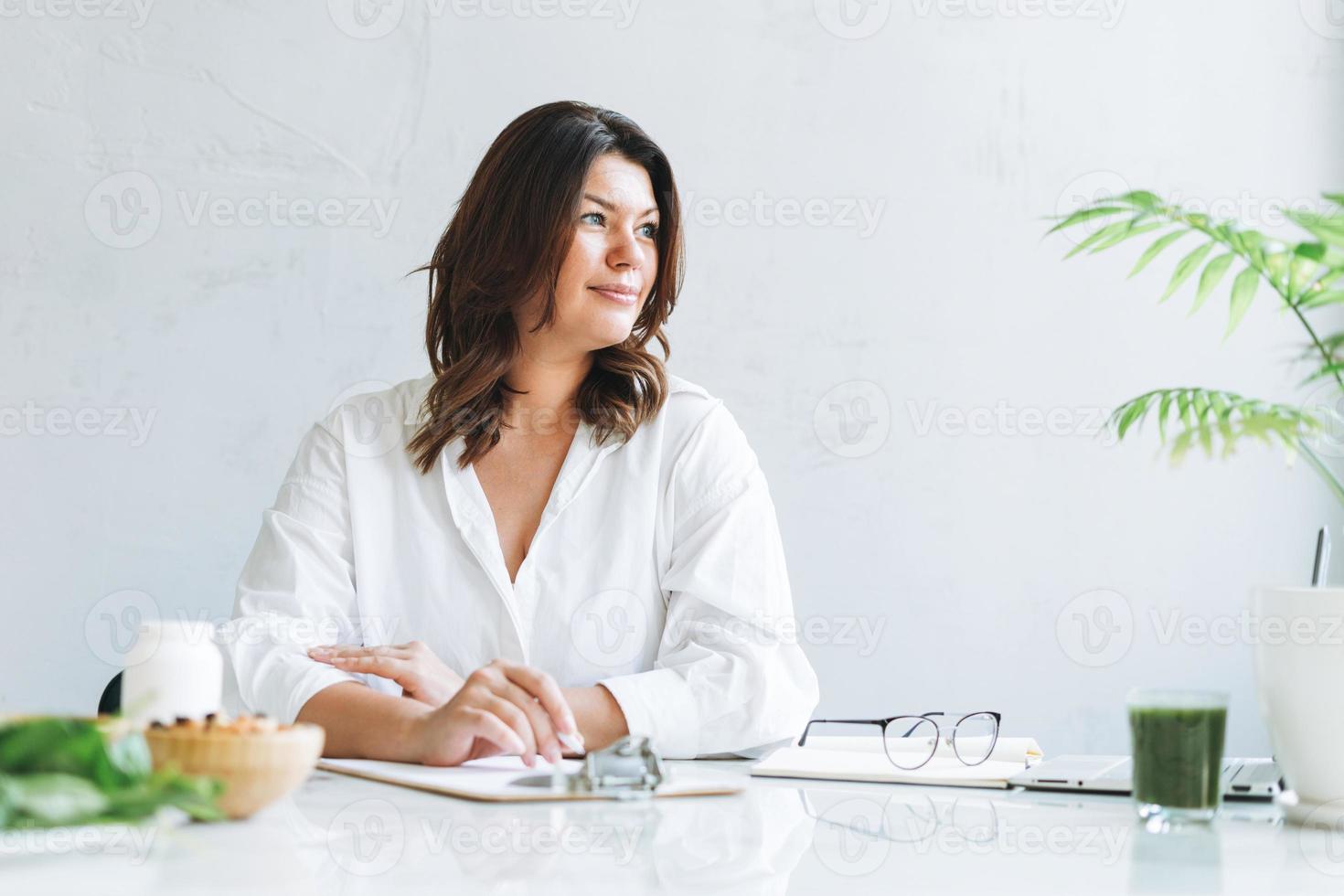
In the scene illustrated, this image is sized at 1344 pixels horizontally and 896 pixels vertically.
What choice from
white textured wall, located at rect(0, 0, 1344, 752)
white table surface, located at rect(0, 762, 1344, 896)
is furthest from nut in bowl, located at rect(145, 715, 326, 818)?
white textured wall, located at rect(0, 0, 1344, 752)

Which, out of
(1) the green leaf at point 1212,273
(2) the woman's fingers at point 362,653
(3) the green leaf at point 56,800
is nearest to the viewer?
(3) the green leaf at point 56,800

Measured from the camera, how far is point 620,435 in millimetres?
1896

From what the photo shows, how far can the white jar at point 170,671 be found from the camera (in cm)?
102

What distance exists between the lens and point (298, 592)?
1.71 metres

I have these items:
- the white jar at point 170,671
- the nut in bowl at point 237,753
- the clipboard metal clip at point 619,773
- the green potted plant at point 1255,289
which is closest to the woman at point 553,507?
the clipboard metal clip at point 619,773

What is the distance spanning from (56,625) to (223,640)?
3.76 feet

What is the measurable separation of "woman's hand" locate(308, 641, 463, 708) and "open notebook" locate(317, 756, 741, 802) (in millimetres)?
126

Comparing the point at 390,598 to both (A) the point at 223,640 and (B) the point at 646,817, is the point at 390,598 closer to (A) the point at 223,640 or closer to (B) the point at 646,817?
(A) the point at 223,640

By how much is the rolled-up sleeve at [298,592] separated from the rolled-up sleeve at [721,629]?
386 millimetres

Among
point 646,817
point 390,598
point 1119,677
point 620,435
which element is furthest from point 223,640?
point 1119,677

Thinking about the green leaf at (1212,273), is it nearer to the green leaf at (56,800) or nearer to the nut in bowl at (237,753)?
the nut in bowl at (237,753)

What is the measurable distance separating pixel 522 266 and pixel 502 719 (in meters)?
0.83

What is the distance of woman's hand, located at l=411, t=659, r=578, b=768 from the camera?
4.17ft

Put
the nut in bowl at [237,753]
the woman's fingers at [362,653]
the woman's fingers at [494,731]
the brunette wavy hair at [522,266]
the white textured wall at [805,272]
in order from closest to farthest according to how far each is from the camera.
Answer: the nut in bowl at [237,753] < the woman's fingers at [494,731] < the woman's fingers at [362,653] < the brunette wavy hair at [522,266] < the white textured wall at [805,272]
